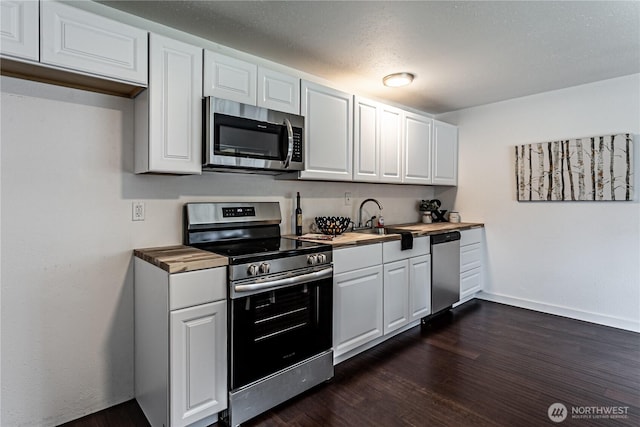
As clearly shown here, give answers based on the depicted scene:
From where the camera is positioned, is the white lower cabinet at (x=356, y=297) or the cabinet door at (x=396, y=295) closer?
the white lower cabinet at (x=356, y=297)

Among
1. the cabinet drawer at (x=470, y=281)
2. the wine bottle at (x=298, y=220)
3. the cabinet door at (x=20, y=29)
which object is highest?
the cabinet door at (x=20, y=29)

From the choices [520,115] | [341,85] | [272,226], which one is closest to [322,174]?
[272,226]

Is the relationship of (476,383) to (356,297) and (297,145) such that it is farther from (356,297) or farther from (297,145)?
(297,145)

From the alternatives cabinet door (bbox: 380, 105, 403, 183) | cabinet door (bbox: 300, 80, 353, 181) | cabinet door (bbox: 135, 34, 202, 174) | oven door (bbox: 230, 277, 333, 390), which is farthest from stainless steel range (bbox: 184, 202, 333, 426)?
cabinet door (bbox: 380, 105, 403, 183)

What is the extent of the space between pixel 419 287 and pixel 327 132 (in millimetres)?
1630

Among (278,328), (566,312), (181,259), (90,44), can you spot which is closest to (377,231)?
(278,328)

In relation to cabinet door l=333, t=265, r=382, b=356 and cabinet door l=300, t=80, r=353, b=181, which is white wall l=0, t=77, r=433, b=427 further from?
cabinet door l=333, t=265, r=382, b=356

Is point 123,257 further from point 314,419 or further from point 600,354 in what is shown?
point 600,354

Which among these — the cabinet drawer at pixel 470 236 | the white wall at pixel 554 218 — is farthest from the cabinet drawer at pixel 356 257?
the white wall at pixel 554 218

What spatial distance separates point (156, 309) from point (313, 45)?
204 cm

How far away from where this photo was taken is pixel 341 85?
11.0ft

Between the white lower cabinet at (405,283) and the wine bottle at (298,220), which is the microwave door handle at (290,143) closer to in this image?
the wine bottle at (298,220)

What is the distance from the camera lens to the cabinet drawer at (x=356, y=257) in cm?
240

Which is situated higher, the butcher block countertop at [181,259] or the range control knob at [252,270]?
the butcher block countertop at [181,259]
